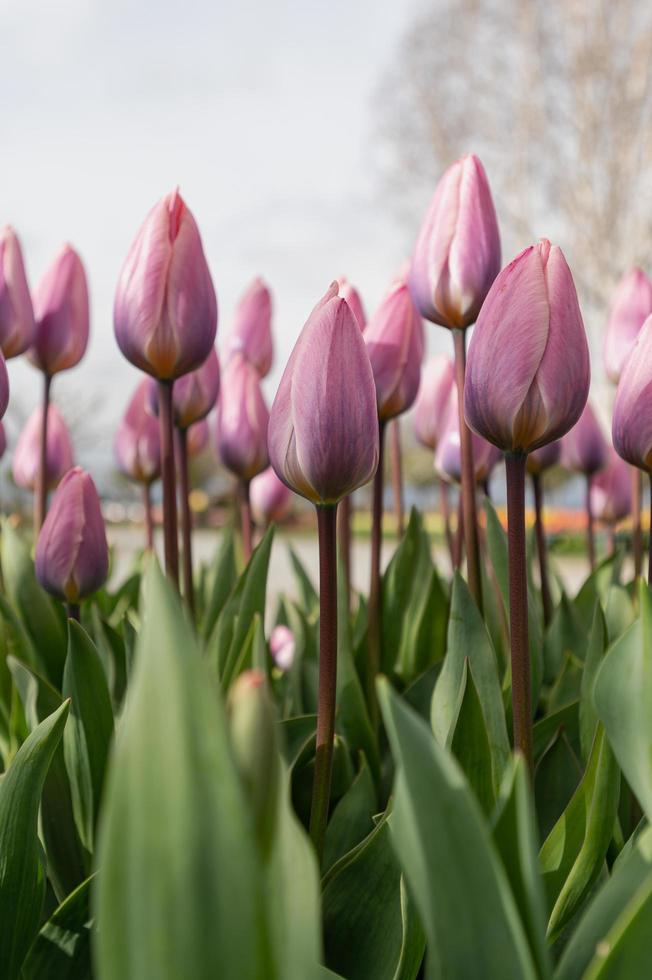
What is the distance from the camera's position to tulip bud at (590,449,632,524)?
1938 millimetres

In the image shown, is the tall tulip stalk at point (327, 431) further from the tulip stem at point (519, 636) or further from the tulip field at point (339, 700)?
the tulip stem at point (519, 636)

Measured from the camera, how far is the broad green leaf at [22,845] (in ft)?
2.02

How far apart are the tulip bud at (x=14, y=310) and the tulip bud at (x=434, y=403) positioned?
2.26ft

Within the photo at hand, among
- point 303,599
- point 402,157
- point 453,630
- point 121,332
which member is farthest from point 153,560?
point 402,157

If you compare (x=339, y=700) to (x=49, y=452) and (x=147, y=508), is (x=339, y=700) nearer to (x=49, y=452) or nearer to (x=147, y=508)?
(x=147, y=508)

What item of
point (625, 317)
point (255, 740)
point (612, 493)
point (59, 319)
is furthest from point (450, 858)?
point (612, 493)

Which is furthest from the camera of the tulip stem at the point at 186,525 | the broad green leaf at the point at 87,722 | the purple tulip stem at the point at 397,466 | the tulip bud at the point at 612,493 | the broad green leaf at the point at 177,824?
the tulip bud at the point at 612,493

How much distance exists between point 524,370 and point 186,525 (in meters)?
0.62

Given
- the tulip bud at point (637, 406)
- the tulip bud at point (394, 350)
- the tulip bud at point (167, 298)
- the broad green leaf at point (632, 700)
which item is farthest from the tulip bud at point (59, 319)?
the broad green leaf at point (632, 700)

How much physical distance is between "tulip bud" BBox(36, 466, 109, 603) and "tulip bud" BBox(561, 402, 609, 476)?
0.97m

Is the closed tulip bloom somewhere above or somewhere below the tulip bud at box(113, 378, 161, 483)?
above

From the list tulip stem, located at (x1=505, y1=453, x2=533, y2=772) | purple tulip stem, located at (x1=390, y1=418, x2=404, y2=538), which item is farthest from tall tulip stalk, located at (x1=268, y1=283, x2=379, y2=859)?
purple tulip stem, located at (x1=390, y1=418, x2=404, y2=538)

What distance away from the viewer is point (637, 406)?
742mm

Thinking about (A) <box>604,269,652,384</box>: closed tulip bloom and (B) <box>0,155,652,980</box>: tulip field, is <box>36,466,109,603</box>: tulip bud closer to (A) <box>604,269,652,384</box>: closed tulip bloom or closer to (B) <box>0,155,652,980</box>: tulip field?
(B) <box>0,155,652,980</box>: tulip field
